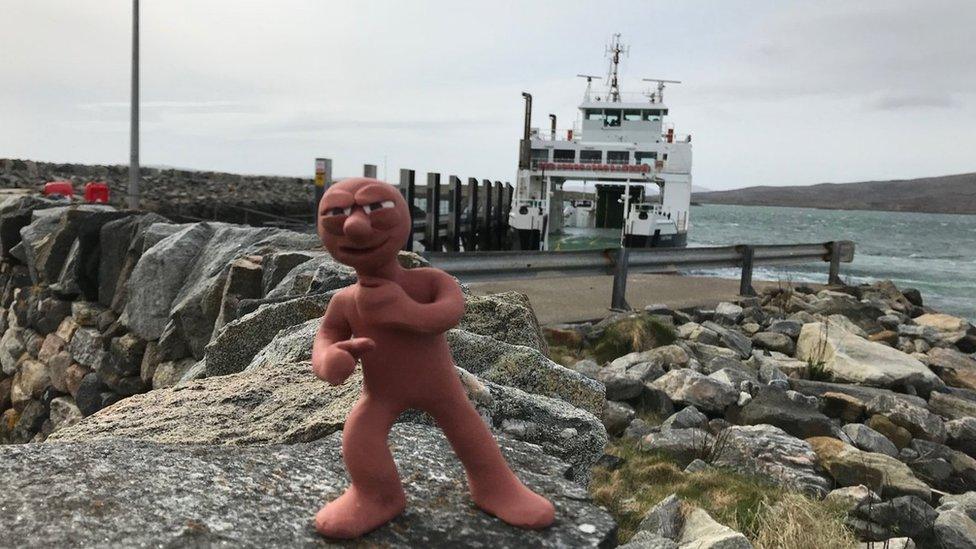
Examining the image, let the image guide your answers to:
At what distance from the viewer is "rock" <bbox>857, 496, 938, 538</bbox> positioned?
A: 10.9 ft

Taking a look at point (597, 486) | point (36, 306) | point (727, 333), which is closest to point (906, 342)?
point (727, 333)

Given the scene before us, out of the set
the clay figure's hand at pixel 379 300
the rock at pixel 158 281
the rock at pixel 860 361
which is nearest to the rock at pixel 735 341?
the rock at pixel 860 361

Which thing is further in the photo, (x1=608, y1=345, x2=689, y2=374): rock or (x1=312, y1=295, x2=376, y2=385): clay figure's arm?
(x1=608, y1=345, x2=689, y2=374): rock

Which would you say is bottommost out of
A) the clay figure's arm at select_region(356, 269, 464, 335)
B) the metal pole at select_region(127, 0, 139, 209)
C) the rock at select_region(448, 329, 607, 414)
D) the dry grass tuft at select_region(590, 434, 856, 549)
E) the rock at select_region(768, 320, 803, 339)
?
the dry grass tuft at select_region(590, 434, 856, 549)

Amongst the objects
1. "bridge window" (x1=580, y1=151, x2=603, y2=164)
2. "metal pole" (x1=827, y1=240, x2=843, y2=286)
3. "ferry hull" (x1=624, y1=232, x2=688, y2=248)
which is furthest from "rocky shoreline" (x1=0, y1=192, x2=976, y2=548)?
"bridge window" (x1=580, y1=151, x2=603, y2=164)

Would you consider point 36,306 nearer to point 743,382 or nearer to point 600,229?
point 743,382

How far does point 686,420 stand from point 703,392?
50 centimetres

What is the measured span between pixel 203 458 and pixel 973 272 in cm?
2859

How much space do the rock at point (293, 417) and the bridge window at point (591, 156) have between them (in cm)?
2123

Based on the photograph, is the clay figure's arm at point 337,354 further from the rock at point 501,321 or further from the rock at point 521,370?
the rock at point 501,321

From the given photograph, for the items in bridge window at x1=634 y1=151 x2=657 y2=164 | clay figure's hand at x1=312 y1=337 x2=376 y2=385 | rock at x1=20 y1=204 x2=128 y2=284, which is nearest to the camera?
clay figure's hand at x1=312 y1=337 x2=376 y2=385

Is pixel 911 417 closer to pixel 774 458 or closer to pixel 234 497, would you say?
pixel 774 458

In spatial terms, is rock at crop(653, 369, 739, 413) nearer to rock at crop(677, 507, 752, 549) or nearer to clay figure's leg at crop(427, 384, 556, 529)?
rock at crop(677, 507, 752, 549)

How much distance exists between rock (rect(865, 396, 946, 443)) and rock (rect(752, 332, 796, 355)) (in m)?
1.96
